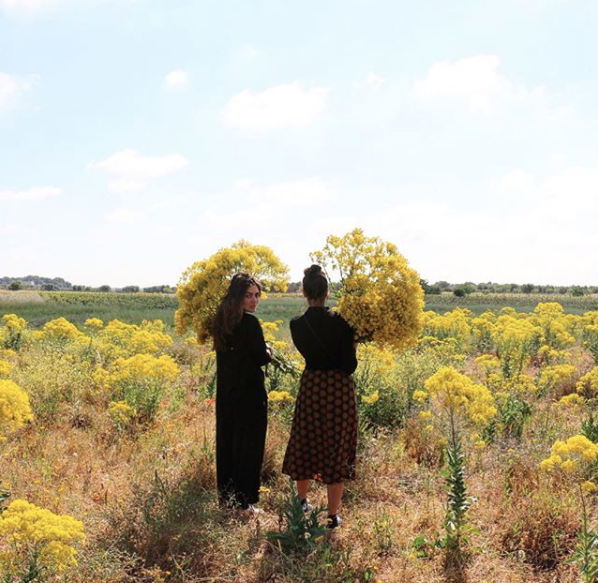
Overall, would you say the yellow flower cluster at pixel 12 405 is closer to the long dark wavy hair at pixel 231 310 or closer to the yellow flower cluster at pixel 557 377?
the long dark wavy hair at pixel 231 310

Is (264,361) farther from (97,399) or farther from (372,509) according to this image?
(97,399)

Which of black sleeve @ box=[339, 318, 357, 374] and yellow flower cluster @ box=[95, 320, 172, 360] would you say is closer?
black sleeve @ box=[339, 318, 357, 374]

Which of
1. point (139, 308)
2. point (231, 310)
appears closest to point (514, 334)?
point (231, 310)

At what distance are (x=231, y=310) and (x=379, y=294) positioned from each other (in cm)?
116

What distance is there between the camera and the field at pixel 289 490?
309 cm

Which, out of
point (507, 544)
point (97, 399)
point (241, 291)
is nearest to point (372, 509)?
point (507, 544)

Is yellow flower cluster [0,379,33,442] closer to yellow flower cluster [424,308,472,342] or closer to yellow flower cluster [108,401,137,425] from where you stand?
yellow flower cluster [108,401,137,425]

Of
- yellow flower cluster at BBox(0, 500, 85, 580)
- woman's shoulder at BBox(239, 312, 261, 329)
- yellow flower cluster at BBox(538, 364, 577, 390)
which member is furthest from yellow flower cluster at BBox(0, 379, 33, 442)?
yellow flower cluster at BBox(538, 364, 577, 390)

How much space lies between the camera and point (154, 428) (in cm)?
546

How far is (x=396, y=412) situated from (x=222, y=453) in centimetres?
264

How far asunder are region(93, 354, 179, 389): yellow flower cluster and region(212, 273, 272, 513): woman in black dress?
65.3 inches

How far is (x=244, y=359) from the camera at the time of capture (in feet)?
12.8

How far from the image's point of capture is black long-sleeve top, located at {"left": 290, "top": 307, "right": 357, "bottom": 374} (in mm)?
3523

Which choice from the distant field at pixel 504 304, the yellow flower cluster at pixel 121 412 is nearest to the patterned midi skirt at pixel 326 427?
the yellow flower cluster at pixel 121 412
